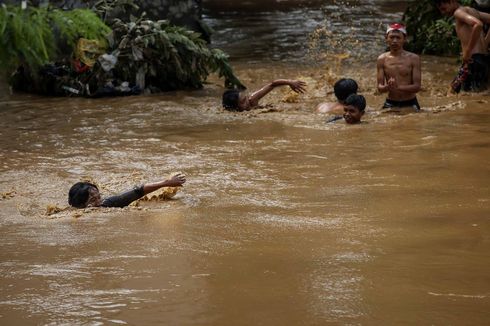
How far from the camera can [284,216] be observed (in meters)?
5.41

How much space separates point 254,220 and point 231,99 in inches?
186

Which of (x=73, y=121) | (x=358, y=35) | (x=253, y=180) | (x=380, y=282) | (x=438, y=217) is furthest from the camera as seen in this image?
(x=358, y=35)

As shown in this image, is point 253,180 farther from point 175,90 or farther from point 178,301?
point 175,90

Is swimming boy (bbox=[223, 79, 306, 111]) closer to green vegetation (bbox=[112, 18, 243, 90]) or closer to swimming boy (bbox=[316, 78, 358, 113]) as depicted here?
swimming boy (bbox=[316, 78, 358, 113])

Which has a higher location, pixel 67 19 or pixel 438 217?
pixel 67 19

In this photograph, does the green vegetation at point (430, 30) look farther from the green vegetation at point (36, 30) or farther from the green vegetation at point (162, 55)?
the green vegetation at point (36, 30)

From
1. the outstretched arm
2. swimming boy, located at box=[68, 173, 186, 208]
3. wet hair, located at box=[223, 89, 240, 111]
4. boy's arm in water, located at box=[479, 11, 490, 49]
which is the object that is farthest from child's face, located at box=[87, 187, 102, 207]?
boy's arm in water, located at box=[479, 11, 490, 49]

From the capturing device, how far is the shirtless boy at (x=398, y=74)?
31.0 ft

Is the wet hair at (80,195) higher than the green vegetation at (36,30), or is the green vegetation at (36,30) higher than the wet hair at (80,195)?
the green vegetation at (36,30)

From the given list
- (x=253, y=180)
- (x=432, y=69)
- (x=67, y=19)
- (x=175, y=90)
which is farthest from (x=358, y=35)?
(x=253, y=180)

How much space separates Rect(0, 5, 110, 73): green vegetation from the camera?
9641mm

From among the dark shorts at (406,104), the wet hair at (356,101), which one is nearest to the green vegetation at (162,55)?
the dark shorts at (406,104)

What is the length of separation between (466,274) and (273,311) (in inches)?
37.1

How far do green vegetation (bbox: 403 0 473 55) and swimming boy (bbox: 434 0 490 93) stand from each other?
7.98 ft
